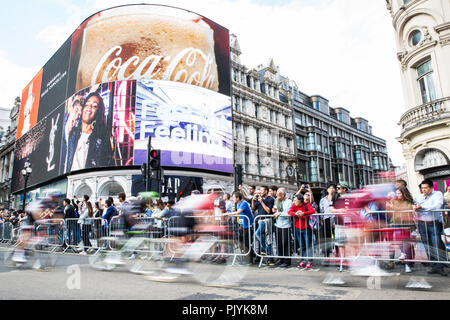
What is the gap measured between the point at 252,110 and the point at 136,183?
15.5 metres

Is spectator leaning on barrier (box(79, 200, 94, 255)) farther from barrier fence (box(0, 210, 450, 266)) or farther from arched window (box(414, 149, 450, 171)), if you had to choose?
arched window (box(414, 149, 450, 171))

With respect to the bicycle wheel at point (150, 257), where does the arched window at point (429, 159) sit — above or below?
above

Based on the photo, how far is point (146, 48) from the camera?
1112 inches

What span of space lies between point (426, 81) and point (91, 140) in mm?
24243

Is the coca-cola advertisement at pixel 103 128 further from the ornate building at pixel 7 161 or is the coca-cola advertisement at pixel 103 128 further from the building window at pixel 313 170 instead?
the ornate building at pixel 7 161

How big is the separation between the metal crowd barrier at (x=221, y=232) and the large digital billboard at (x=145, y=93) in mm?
19707

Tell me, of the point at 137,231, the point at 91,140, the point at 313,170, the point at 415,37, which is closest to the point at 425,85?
the point at 415,37

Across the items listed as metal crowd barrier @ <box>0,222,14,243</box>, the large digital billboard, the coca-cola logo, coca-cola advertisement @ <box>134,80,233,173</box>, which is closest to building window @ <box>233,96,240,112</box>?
the large digital billboard

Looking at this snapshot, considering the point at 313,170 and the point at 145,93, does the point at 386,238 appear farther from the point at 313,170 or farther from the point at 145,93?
the point at 313,170

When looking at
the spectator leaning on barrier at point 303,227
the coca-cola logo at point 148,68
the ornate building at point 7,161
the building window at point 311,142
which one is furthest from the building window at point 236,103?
the ornate building at point 7,161

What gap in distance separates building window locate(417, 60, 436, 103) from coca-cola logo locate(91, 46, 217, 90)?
720 inches

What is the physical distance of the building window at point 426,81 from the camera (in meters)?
15.6

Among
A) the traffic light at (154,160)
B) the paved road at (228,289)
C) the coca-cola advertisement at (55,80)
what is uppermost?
the coca-cola advertisement at (55,80)
